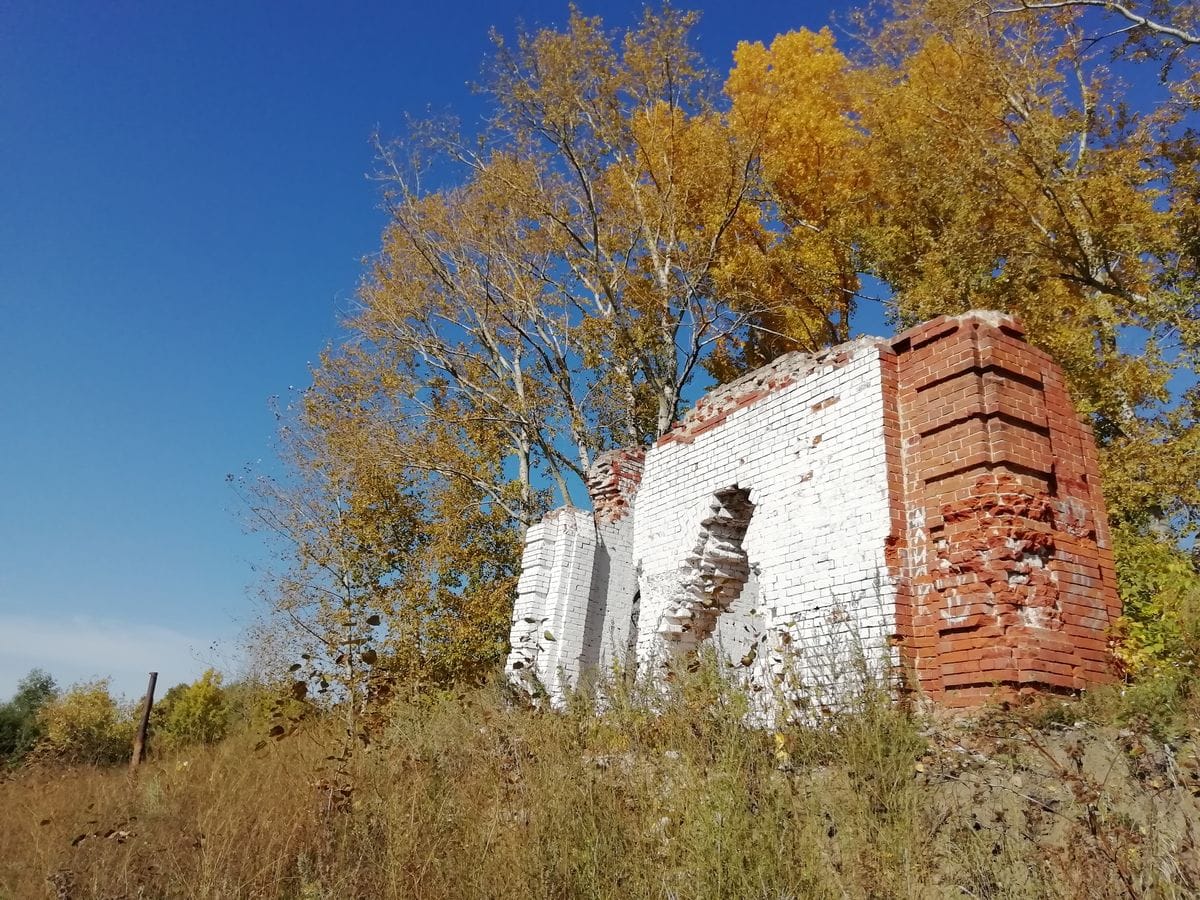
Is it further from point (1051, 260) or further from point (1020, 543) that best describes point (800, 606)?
point (1051, 260)

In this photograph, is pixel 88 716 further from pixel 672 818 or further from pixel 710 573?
pixel 672 818

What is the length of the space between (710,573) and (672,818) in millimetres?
4222

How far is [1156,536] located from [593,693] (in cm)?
867

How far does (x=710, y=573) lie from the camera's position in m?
7.46

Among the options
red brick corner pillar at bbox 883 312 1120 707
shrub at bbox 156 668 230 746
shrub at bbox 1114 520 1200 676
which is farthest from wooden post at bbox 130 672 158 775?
shrub at bbox 156 668 230 746

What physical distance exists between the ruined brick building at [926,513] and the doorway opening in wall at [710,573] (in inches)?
5.0

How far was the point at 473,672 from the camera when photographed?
51.0ft

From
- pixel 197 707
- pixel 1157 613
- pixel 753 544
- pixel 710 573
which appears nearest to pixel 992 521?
pixel 1157 613

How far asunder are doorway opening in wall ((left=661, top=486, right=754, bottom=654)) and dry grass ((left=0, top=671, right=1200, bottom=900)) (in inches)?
110

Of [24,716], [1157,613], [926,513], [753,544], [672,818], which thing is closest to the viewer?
[672,818]

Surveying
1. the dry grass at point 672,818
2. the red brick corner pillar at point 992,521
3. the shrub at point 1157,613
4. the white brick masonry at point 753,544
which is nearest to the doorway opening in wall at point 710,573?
the white brick masonry at point 753,544

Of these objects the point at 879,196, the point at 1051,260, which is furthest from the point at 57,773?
the point at 879,196

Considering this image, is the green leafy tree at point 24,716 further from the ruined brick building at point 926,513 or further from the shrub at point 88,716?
the ruined brick building at point 926,513

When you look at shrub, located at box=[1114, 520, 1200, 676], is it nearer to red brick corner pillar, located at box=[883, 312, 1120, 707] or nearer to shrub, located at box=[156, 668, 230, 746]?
red brick corner pillar, located at box=[883, 312, 1120, 707]
